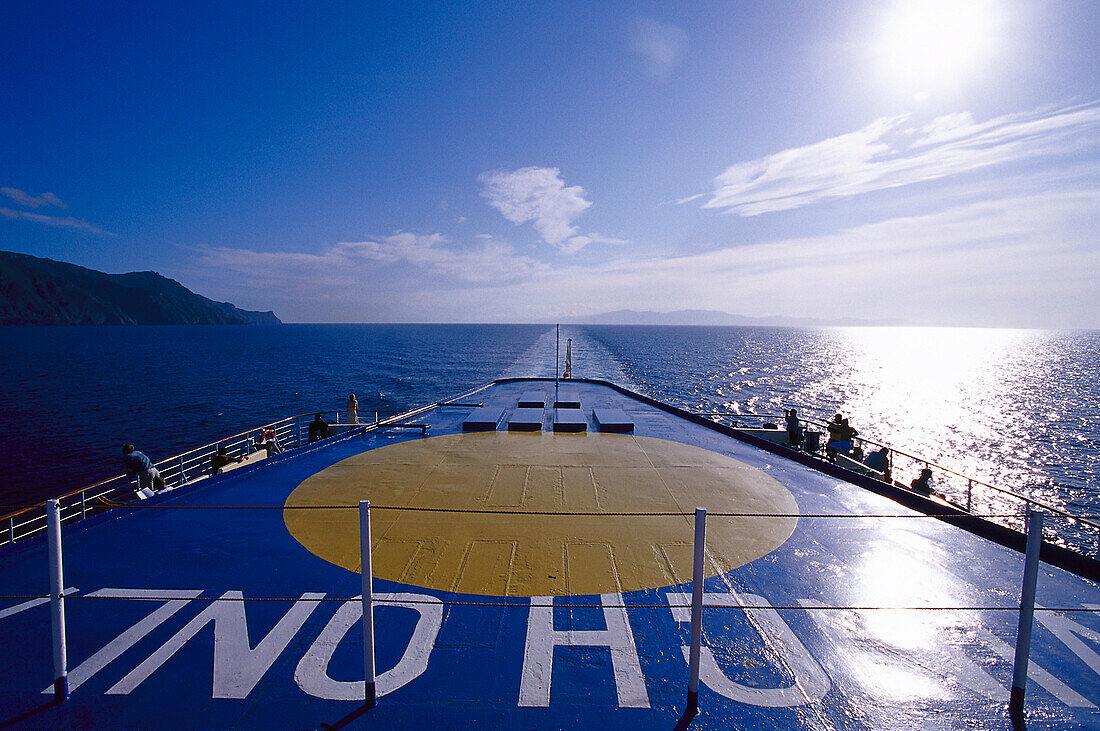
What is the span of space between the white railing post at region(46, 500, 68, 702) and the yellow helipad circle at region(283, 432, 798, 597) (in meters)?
3.48

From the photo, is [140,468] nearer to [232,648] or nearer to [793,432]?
[232,648]

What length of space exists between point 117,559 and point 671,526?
9.90 meters

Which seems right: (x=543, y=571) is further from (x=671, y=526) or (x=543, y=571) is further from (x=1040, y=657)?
(x=1040, y=657)


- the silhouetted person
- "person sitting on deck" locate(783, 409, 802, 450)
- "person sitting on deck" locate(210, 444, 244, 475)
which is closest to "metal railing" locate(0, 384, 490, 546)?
"person sitting on deck" locate(210, 444, 244, 475)

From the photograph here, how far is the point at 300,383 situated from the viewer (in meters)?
73.6

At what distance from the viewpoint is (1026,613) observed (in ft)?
13.9

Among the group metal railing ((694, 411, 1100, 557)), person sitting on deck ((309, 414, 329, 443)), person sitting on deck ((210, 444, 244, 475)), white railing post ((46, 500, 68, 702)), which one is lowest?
metal railing ((694, 411, 1100, 557))

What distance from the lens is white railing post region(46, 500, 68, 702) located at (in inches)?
157

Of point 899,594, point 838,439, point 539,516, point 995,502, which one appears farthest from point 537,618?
point 995,502

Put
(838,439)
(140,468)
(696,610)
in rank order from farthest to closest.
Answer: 1. (838,439)
2. (140,468)
3. (696,610)

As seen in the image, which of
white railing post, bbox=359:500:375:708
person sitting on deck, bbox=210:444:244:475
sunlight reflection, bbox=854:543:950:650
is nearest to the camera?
white railing post, bbox=359:500:375:708

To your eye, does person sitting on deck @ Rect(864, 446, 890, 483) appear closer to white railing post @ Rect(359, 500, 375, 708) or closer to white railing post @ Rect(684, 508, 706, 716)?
white railing post @ Rect(684, 508, 706, 716)

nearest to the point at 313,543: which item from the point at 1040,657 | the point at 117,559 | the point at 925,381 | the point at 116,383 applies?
the point at 117,559

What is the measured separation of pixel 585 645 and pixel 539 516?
4090mm
